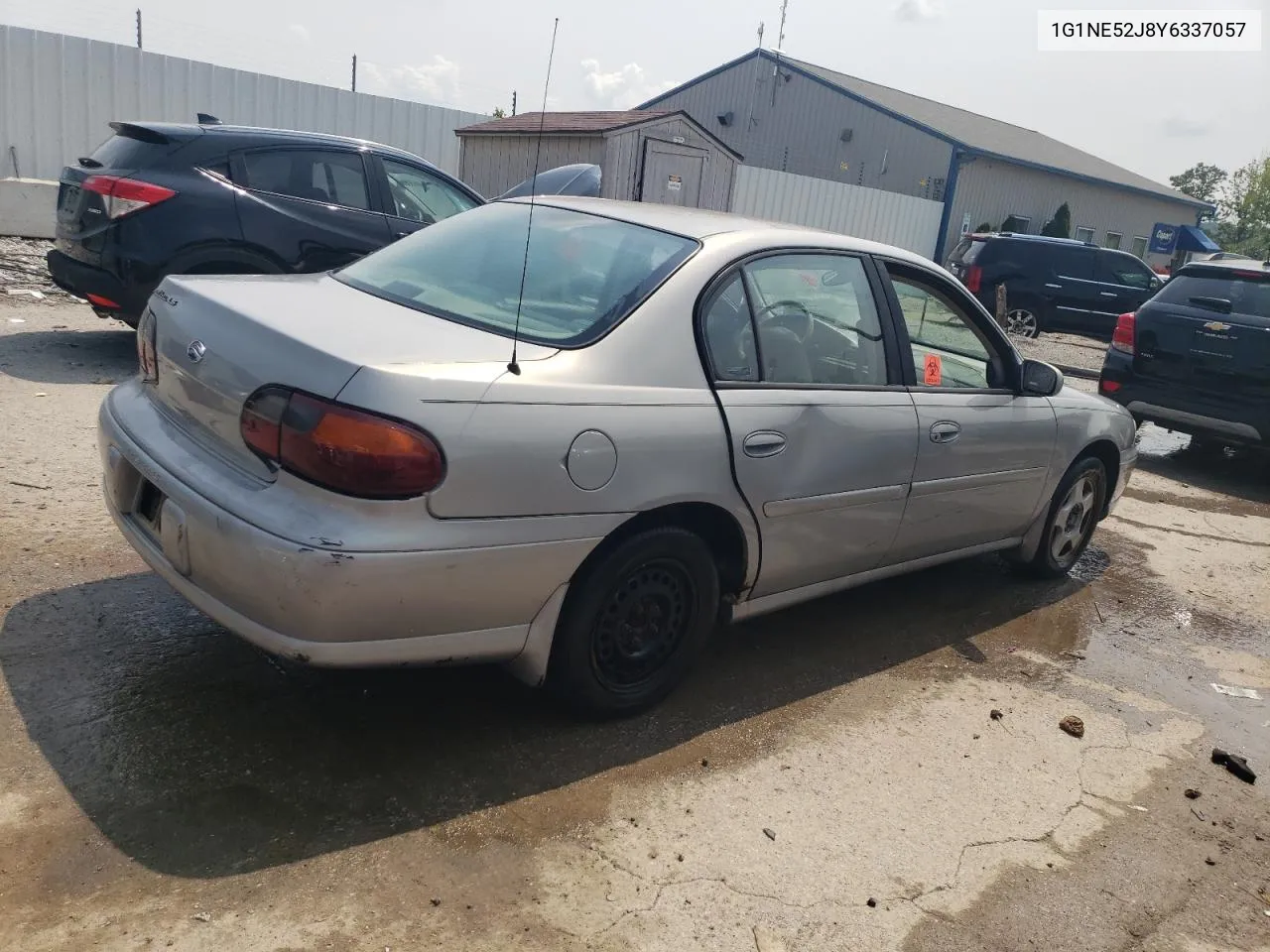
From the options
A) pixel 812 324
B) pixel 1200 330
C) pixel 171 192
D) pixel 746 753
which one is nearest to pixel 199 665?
pixel 746 753

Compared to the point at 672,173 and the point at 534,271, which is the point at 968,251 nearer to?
the point at 672,173

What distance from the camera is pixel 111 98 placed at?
1337cm

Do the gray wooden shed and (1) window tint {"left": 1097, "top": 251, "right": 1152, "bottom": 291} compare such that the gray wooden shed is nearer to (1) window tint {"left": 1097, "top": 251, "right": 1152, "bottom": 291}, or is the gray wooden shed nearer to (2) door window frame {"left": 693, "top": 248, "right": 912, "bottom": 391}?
(1) window tint {"left": 1097, "top": 251, "right": 1152, "bottom": 291}

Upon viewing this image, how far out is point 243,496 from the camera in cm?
271

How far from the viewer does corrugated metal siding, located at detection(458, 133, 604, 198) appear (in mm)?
13422

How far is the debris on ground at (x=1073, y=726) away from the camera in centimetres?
378

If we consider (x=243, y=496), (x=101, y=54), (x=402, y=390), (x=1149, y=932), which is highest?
(x=101, y=54)

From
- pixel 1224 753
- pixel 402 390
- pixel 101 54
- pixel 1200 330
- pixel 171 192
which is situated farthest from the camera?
pixel 101 54

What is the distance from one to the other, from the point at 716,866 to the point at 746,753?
0.62 meters

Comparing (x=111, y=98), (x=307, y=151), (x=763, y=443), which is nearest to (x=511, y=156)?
(x=111, y=98)

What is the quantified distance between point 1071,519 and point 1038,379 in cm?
106

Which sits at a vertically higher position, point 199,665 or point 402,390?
point 402,390

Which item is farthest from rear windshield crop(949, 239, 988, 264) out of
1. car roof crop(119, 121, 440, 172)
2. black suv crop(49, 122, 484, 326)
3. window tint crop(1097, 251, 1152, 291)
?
black suv crop(49, 122, 484, 326)

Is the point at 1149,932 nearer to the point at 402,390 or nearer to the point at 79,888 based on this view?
the point at 402,390
